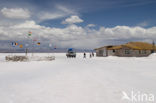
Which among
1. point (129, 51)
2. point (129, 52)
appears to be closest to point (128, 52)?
point (129, 52)

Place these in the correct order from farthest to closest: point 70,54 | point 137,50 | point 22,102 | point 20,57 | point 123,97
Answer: point 70,54 < point 137,50 < point 20,57 < point 123,97 < point 22,102

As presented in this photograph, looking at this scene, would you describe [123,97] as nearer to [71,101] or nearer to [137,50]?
[71,101]

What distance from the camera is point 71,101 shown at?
7035 mm

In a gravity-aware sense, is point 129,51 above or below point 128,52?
above

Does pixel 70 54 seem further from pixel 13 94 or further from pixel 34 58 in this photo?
pixel 13 94

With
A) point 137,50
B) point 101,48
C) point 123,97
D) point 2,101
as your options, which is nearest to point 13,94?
point 2,101

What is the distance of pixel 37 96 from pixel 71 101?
72.8 inches

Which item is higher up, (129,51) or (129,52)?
(129,51)

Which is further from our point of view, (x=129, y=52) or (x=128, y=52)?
(x=128, y=52)

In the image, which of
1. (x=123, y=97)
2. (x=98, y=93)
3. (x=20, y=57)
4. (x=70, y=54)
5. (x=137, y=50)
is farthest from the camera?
(x=70, y=54)

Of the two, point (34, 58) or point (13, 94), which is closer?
point (13, 94)

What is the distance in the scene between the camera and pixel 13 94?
830cm

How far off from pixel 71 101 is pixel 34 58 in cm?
2997

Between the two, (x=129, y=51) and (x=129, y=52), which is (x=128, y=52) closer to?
(x=129, y=52)
